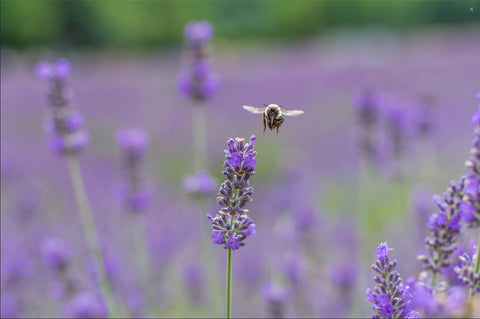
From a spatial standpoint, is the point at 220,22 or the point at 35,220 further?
the point at 220,22

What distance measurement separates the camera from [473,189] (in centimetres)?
171

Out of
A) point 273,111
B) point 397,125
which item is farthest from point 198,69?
point 397,125

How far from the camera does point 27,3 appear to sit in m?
26.0

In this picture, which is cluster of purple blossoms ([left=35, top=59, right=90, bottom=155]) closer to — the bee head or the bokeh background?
the bokeh background

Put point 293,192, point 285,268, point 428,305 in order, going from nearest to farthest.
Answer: point 428,305
point 285,268
point 293,192

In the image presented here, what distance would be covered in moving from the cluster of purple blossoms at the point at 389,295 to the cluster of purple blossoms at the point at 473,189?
0.32 m

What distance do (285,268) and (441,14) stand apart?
25979 millimetres

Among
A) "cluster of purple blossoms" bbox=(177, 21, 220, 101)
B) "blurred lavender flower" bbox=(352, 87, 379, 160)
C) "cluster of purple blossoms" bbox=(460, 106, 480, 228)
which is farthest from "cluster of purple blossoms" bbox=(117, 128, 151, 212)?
"cluster of purple blossoms" bbox=(460, 106, 480, 228)

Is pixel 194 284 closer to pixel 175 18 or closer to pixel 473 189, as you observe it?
pixel 473 189

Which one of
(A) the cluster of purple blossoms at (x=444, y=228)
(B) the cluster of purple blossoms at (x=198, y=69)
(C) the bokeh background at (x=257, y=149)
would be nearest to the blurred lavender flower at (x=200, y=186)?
(C) the bokeh background at (x=257, y=149)

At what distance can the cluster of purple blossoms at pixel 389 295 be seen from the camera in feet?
4.98

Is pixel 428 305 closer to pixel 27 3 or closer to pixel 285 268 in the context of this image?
pixel 285 268

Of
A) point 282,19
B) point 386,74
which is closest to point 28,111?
point 386,74

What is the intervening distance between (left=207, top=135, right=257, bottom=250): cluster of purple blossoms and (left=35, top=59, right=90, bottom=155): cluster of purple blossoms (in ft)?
6.38
